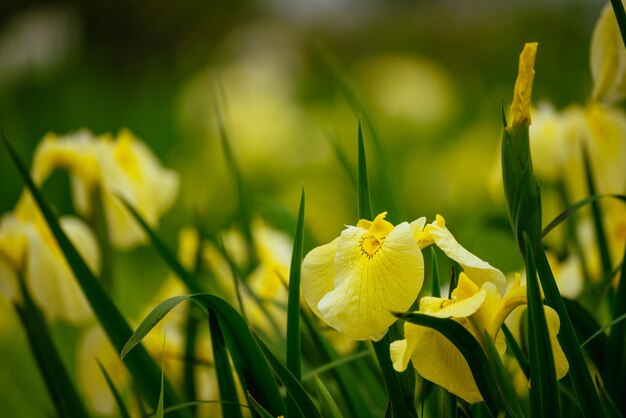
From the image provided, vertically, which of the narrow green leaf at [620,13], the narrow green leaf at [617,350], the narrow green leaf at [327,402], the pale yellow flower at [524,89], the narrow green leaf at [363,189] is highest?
the narrow green leaf at [620,13]

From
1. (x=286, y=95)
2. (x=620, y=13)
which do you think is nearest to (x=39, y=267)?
(x=620, y=13)

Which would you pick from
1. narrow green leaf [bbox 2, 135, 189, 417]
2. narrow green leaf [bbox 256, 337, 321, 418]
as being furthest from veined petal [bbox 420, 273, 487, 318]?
narrow green leaf [bbox 2, 135, 189, 417]

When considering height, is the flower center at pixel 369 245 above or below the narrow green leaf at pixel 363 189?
below

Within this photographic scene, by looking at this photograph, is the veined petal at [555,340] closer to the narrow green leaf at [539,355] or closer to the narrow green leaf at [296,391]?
the narrow green leaf at [539,355]

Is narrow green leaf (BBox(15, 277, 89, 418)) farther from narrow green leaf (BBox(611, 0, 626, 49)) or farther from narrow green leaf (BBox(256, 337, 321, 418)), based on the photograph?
narrow green leaf (BBox(611, 0, 626, 49))

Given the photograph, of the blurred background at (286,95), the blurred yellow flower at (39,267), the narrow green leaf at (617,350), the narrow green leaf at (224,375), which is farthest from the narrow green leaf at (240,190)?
the narrow green leaf at (617,350)

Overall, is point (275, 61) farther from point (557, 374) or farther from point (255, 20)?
point (557, 374)

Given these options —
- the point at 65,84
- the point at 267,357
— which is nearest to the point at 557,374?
the point at 267,357
